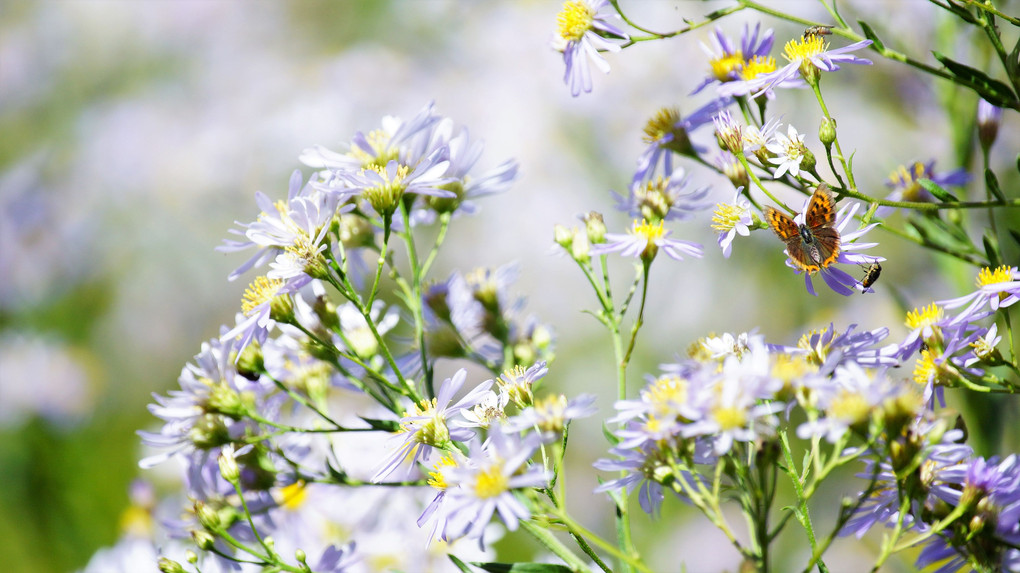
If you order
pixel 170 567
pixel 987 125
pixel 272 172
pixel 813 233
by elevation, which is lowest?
pixel 170 567

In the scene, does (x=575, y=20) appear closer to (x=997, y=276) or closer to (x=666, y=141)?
(x=666, y=141)

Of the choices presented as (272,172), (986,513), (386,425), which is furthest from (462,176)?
(272,172)

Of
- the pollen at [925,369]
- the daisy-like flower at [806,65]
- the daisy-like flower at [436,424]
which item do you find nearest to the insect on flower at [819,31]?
the daisy-like flower at [806,65]

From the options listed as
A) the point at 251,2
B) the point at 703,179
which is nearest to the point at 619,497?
the point at 703,179

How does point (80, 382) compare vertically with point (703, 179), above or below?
below

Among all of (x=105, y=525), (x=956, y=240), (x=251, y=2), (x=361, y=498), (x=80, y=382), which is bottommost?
(x=105, y=525)

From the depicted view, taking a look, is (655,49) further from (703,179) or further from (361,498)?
(361,498)
